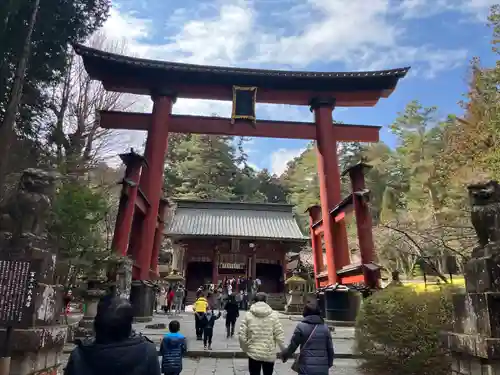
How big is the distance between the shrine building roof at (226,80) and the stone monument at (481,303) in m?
10.8

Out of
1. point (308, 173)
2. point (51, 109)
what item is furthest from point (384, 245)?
point (308, 173)

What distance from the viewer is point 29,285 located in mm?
4508

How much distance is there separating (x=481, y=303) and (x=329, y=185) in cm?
1008

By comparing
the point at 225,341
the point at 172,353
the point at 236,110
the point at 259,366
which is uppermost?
the point at 236,110

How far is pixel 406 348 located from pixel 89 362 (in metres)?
5.41

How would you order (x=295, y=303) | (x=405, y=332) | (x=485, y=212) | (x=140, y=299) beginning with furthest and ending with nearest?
(x=295, y=303) → (x=140, y=299) → (x=405, y=332) → (x=485, y=212)

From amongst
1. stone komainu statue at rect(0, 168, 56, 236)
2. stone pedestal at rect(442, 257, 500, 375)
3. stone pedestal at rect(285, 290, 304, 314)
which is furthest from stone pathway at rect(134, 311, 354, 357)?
stone pedestal at rect(285, 290, 304, 314)

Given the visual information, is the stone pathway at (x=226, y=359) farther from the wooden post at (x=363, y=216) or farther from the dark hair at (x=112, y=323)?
the dark hair at (x=112, y=323)

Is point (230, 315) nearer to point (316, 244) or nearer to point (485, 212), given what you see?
point (485, 212)

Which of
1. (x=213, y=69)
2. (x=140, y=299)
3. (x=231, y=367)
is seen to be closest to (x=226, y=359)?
(x=231, y=367)

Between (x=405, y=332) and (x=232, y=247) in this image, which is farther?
(x=232, y=247)

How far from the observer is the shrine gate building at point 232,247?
88.2ft

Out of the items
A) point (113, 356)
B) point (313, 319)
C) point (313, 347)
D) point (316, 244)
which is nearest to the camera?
point (113, 356)

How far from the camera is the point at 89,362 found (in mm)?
2053
